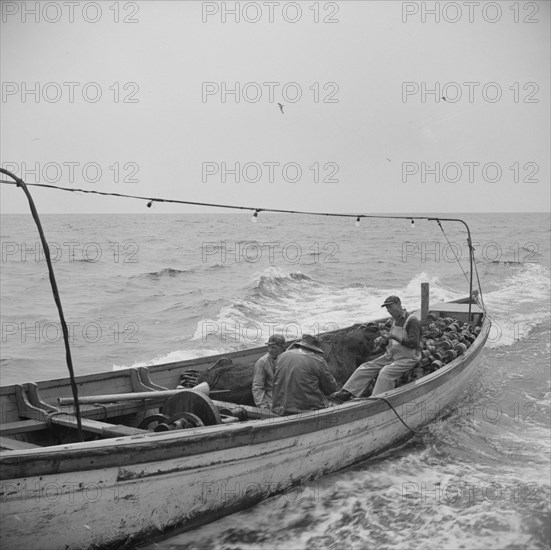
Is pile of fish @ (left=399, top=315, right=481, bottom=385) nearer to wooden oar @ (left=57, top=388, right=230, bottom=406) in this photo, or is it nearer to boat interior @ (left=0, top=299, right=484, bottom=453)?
boat interior @ (left=0, top=299, right=484, bottom=453)

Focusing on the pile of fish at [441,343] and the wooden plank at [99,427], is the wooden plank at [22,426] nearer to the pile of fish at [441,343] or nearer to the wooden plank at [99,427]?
the wooden plank at [99,427]

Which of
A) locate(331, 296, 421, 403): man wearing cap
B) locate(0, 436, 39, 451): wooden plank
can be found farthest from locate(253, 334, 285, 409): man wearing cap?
locate(0, 436, 39, 451): wooden plank

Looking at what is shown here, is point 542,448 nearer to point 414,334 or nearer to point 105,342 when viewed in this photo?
point 414,334

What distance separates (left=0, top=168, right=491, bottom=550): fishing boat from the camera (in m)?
5.62

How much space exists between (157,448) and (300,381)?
214cm

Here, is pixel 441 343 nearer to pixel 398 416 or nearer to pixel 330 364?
pixel 330 364

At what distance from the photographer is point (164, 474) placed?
6203 millimetres

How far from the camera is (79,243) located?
49.9m

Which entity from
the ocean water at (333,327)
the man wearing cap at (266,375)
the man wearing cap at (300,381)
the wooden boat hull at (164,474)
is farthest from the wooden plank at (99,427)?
the man wearing cap at (266,375)

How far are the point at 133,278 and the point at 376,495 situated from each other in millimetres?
25567

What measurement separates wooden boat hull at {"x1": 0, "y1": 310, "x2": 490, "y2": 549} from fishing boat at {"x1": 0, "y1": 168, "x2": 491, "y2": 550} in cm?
1

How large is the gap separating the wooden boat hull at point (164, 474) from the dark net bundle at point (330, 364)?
5.90 ft

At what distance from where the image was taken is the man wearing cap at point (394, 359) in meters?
8.95

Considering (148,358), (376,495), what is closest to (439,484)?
(376,495)
